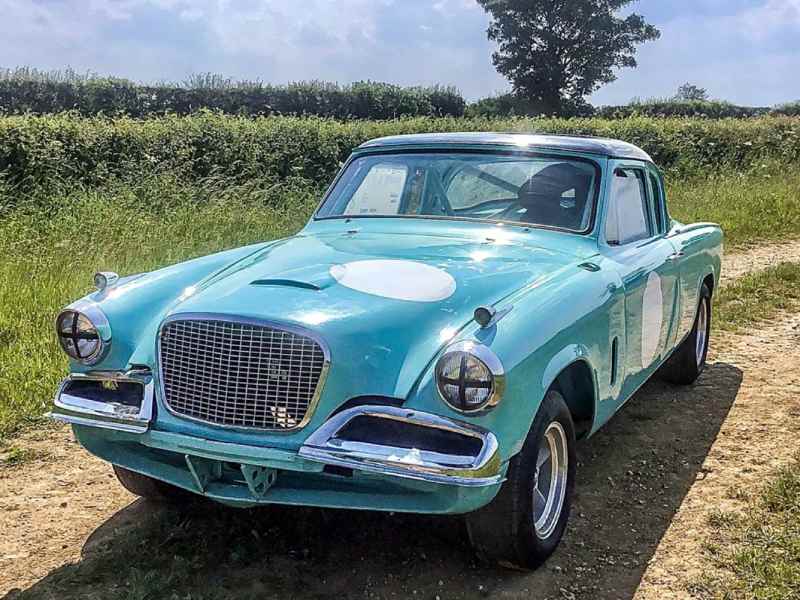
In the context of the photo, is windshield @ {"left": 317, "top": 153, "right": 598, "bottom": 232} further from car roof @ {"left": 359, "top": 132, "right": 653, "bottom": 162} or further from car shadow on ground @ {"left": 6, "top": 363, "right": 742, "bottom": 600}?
car shadow on ground @ {"left": 6, "top": 363, "right": 742, "bottom": 600}

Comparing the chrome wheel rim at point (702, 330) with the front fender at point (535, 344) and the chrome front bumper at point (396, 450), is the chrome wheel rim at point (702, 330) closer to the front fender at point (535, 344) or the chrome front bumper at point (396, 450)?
the front fender at point (535, 344)

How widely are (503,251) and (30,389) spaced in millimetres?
3085

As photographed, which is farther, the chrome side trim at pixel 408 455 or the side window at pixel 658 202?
the side window at pixel 658 202

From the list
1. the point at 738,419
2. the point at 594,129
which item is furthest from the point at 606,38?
the point at 738,419

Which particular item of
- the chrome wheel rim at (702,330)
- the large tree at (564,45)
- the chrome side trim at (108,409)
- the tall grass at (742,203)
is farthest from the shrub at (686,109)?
the chrome side trim at (108,409)

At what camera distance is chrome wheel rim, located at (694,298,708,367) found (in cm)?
566

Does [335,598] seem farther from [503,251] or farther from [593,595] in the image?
[503,251]

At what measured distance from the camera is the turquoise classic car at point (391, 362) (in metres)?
2.62

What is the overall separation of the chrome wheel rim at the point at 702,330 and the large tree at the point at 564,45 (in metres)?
38.7

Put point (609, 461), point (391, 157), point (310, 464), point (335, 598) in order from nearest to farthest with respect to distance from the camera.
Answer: point (310, 464), point (335, 598), point (609, 461), point (391, 157)

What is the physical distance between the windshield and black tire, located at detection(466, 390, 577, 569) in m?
1.31

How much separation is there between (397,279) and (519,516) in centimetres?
101

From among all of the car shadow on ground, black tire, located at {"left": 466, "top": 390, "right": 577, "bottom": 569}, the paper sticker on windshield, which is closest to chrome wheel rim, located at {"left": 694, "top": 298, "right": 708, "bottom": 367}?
the car shadow on ground

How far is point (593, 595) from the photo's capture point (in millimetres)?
2951
